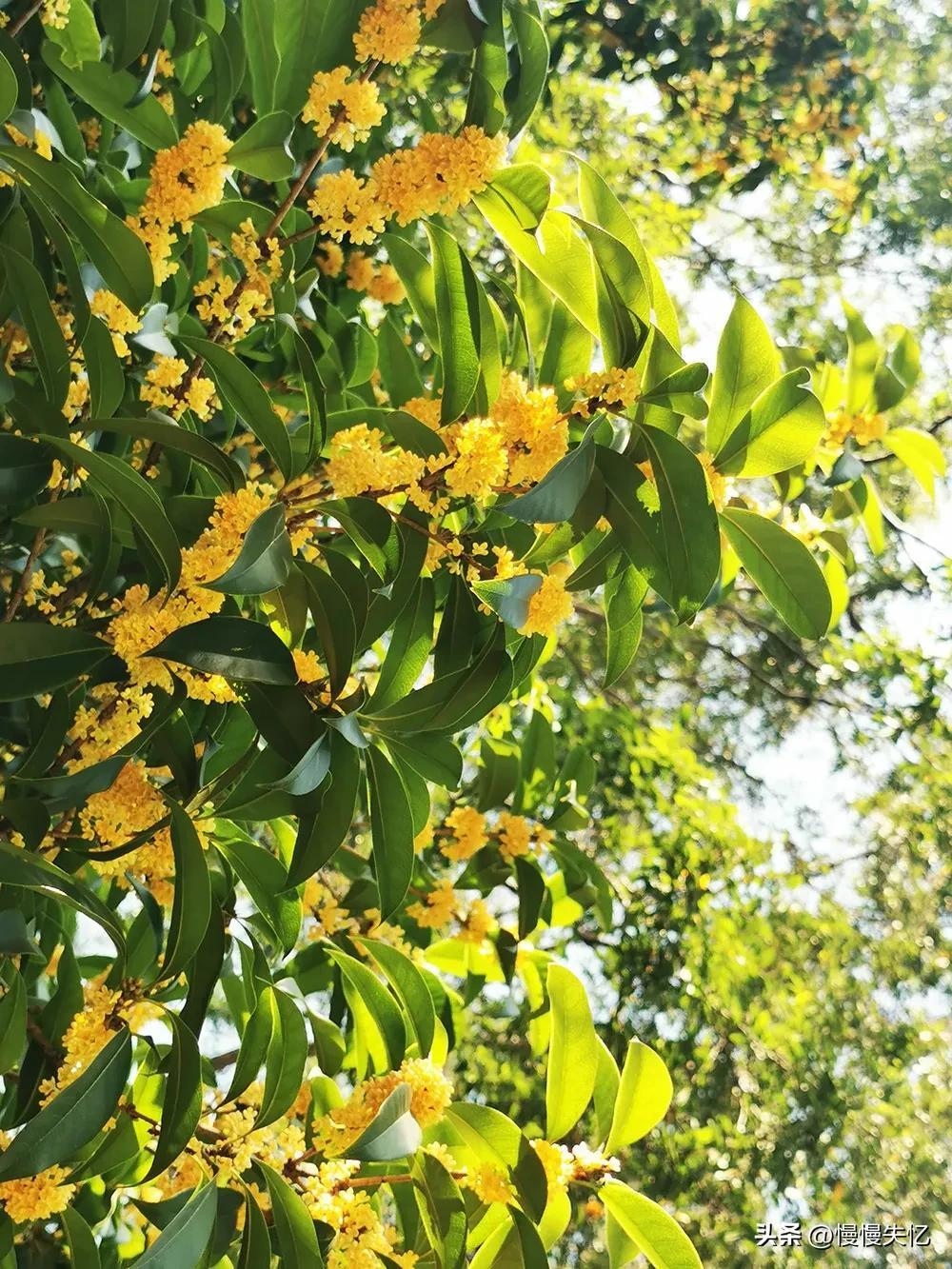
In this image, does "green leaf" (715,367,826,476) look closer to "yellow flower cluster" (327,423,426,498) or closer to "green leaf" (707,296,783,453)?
"green leaf" (707,296,783,453)

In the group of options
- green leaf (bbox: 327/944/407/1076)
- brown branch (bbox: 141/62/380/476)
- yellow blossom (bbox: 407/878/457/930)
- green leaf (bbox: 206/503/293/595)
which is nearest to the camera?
green leaf (bbox: 206/503/293/595)

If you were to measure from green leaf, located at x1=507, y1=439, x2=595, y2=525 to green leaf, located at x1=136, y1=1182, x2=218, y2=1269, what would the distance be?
47cm

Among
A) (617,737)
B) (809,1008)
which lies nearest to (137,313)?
(617,737)

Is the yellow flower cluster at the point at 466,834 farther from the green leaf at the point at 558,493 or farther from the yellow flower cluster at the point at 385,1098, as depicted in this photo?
the green leaf at the point at 558,493

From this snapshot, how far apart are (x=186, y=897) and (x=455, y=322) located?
440mm

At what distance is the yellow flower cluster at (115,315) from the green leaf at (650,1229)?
756mm

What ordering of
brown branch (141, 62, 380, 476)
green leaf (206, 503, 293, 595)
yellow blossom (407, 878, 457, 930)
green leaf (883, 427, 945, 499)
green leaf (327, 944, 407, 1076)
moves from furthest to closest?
yellow blossom (407, 878, 457, 930) < green leaf (883, 427, 945, 499) < green leaf (327, 944, 407, 1076) < brown branch (141, 62, 380, 476) < green leaf (206, 503, 293, 595)

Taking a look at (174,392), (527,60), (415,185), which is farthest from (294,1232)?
(527,60)

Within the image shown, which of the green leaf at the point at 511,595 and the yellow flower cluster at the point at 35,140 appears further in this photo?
the yellow flower cluster at the point at 35,140

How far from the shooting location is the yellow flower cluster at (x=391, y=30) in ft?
2.38

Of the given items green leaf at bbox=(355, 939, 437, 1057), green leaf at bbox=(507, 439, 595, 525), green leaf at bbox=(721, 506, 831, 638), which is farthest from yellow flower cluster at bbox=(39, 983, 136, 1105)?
green leaf at bbox=(721, 506, 831, 638)

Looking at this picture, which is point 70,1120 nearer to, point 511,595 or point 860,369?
point 511,595

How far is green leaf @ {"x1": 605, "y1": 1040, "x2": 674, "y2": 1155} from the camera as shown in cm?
89

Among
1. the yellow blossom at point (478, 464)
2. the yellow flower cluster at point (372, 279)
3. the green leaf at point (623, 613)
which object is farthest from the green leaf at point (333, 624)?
the yellow flower cluster at point (372, 279)
